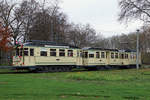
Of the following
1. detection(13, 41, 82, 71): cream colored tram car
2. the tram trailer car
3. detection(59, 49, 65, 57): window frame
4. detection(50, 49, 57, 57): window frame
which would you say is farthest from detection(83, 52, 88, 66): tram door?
detection(50, 49, 57, 57): window frame

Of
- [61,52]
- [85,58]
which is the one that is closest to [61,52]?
[61,52]

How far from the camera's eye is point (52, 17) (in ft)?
132

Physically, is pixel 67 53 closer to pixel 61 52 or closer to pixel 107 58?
pixel 61 52

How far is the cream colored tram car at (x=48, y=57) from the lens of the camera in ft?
78.8

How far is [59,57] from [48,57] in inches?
64.1

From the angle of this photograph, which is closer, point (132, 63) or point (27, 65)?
point (27, 65)

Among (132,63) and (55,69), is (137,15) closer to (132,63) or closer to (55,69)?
(132,63)

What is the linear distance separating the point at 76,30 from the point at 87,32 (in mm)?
4630

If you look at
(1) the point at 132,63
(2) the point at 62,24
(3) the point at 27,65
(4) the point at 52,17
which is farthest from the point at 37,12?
(1) the point at 132,63

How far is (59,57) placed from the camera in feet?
88.4

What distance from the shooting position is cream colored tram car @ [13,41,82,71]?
24.0 m

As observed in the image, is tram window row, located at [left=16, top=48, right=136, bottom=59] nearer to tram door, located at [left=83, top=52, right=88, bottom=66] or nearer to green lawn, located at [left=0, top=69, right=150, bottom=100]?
tram door, located at [left=83, top=52, right=88, bottom=66]

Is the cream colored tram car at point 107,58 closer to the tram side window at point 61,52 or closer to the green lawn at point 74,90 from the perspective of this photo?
the tram side window at point 61,52

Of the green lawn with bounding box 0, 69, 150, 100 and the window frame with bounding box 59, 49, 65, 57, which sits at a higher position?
the window frame with bounding box 59, 49, 65, 57
